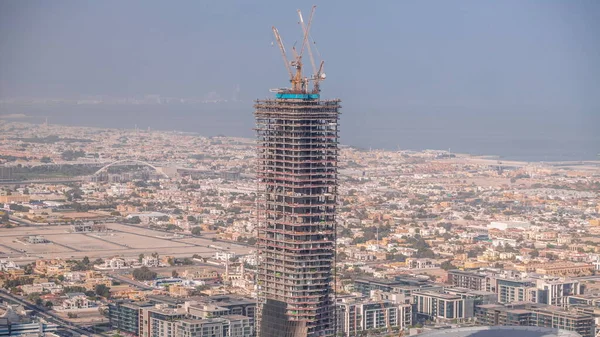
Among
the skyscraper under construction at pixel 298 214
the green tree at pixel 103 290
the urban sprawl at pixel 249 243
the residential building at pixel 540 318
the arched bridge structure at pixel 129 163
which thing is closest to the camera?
the skyscraper under construction at pixel 298 214

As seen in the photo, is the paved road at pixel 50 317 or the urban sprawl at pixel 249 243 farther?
the urban sprawl at pixel 249 243

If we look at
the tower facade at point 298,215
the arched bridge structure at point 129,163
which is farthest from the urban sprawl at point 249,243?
the tower facade at point 298,215

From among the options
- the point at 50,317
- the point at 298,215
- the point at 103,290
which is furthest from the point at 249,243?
the point at 298,215

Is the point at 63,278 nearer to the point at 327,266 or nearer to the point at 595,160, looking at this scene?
the point at 327,266

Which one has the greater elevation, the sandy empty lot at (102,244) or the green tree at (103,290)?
the sandy empty lot at (102,244)

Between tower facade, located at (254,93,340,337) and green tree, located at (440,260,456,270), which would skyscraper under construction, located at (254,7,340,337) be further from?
green tree, located at (440,260,456,270)

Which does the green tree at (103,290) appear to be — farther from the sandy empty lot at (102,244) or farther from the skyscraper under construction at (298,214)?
the skyscraper under construction at (298,214)

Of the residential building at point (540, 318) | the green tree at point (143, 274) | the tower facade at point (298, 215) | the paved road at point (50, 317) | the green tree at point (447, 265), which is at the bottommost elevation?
the paved road at point (50, 317)
